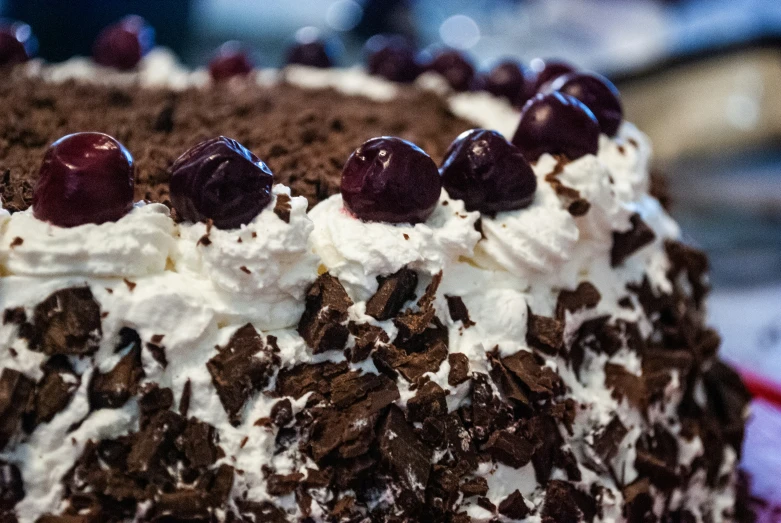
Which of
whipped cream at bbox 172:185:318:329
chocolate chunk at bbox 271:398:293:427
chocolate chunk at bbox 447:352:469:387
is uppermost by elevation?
whipped cream at bbox 172:185:318:329

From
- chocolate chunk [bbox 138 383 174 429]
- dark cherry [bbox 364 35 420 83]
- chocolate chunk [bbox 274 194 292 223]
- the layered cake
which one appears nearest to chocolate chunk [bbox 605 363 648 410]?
the layered cake

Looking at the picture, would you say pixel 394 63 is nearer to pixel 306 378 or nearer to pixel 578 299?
pixel 578 299

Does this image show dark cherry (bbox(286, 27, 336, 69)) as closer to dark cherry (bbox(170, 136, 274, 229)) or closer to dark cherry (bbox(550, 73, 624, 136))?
dark cherry (bbox(550, 73, 624, 136))

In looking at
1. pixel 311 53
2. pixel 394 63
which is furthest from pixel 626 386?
pixel 311 53

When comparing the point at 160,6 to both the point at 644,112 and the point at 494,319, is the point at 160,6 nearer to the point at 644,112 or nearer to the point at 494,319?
the point at 644,112

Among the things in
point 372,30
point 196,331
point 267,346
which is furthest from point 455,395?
point 372,30

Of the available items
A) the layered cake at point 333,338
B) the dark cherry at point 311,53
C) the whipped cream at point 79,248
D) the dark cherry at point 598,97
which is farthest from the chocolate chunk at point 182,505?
the dark cherry at point 311,53
